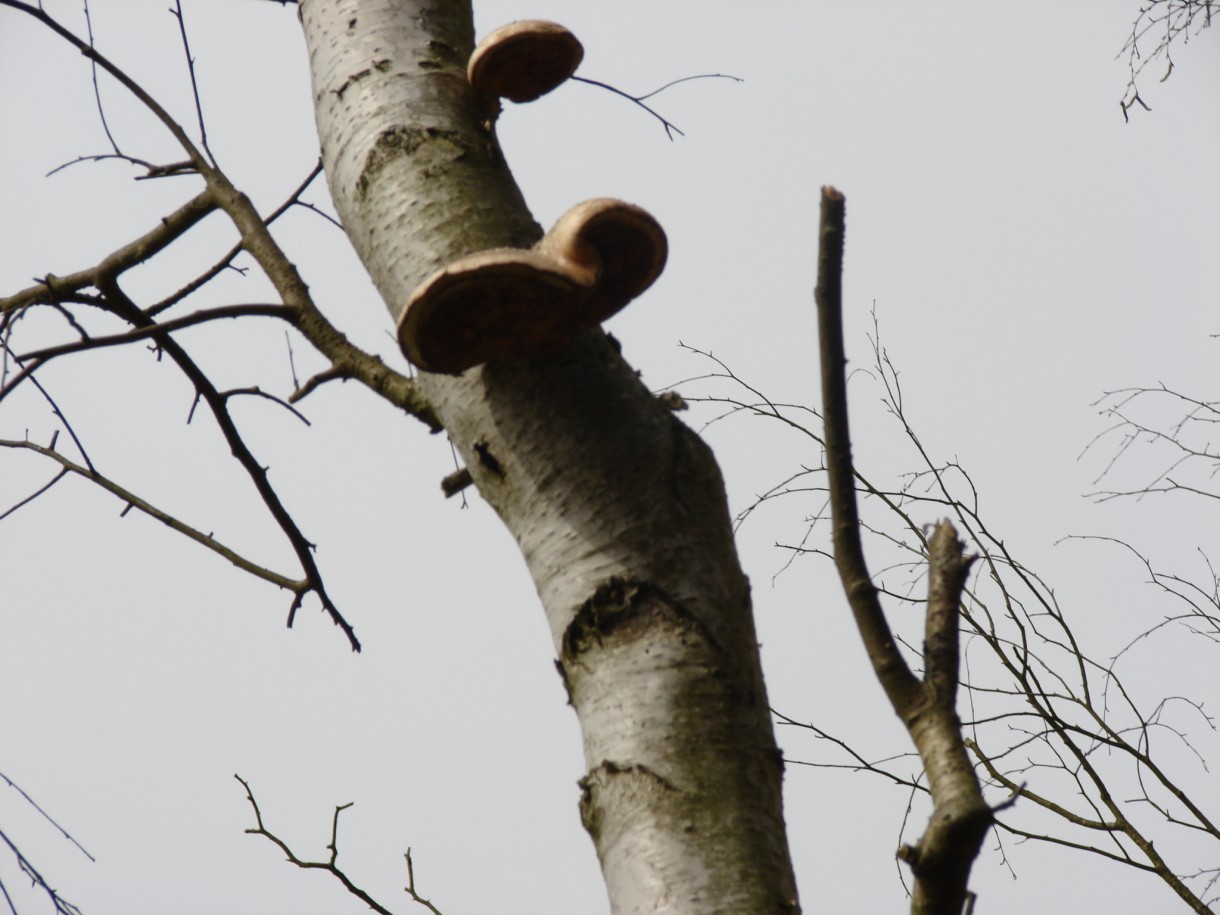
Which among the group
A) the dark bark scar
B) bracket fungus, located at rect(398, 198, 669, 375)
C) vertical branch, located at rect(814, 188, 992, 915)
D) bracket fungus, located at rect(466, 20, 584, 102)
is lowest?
vertical branch, located at rect(814, 188, 992, 915)

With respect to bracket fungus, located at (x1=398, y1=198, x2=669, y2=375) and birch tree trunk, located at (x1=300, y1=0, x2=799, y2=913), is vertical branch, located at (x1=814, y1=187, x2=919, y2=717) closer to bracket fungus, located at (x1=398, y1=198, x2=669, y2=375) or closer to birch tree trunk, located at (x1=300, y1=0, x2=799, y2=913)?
birch tree trunk, located at (x1=300, y1=0, x2=799, y2=913)

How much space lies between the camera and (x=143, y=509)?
8.63 feet

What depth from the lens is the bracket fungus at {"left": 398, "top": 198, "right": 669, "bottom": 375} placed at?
5.29ft

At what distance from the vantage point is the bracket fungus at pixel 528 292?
1.61 metres

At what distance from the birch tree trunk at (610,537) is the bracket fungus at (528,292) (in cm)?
6

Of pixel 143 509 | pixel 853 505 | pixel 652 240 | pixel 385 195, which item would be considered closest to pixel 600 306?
pixel 652 240

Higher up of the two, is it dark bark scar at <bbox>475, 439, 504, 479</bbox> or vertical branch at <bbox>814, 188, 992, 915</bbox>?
dark bark scar at <bbox>475, 439, 504, 479</bbox>

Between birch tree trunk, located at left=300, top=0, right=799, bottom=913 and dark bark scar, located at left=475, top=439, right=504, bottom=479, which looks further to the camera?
dark bark scar, located at left=475, top=439, right=504, bottom=479

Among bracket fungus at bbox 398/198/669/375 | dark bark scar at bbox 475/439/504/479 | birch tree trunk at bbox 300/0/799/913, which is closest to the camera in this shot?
birch tree trunk at bbox 300/0/799/913

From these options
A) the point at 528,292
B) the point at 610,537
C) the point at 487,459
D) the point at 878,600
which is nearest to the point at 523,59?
the point at 528,292

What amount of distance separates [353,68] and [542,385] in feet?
2.93

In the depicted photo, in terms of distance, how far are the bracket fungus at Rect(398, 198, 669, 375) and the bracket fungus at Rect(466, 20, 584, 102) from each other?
1.72 ft

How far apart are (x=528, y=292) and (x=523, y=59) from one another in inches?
28.8

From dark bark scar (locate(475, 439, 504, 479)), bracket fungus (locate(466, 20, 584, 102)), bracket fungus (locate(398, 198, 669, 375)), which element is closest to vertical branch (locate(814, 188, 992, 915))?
bracket fungus (locate(398, 198, 669, 375))
